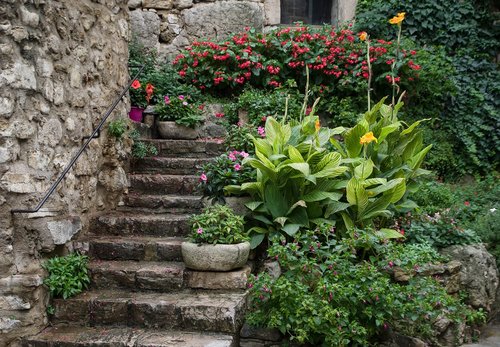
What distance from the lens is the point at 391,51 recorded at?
269 inches

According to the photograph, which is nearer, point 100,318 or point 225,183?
point 100,318

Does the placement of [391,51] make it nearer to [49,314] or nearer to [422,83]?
[422,83]

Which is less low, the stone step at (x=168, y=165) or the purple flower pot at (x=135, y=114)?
the purple flower pot at (x=135, y=114)

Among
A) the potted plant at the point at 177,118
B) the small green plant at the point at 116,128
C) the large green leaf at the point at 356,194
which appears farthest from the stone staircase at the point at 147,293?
the potted plant at the point at 177,118

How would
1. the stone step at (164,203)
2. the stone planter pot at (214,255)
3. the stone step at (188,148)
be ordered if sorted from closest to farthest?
the stone planter pot at (214,255) → the stone step at (164,203) → the stone step at (188,148)

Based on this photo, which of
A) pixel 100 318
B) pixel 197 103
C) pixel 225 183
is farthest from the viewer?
pixel 197 103

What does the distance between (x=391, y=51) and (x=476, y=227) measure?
280 centimetres

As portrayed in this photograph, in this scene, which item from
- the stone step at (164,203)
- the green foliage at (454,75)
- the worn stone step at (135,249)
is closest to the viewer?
the worn stone step at (135,249)

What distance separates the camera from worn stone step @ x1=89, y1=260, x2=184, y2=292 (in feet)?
12.8

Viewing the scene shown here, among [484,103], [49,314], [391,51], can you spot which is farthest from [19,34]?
[484,103]

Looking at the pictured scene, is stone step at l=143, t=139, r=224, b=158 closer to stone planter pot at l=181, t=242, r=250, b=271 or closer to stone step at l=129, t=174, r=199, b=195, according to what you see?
stone step at l=129, t=174, r=199, b=195

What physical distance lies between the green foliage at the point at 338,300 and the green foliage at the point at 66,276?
4.18 feet

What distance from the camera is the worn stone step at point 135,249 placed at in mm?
4195

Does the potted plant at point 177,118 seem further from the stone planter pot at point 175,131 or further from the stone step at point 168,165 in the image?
the stone step at point 168,165
